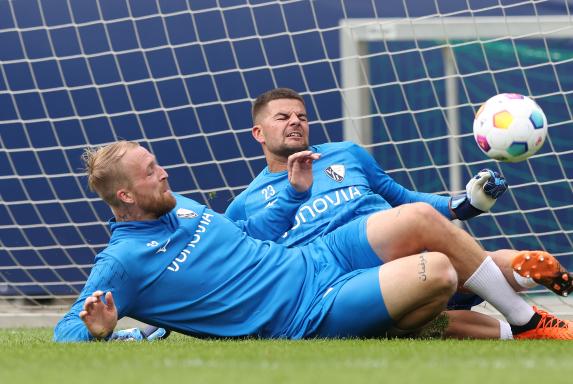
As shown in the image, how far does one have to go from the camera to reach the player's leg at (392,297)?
4289mm

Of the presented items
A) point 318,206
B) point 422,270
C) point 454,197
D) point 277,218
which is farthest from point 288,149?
point 422,270

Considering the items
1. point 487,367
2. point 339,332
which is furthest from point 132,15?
point 487,367

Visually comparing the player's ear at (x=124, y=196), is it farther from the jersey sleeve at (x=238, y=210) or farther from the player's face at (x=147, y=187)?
the jersey sleeve at (x=238, y=210)

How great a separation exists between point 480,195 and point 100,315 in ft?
6.05

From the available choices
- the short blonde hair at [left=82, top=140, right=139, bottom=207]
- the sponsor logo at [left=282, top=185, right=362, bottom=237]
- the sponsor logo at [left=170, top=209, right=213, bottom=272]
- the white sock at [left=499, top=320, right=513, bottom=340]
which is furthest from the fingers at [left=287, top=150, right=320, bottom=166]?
the white sock at [left=499, top=320, right=513, bottom=340]

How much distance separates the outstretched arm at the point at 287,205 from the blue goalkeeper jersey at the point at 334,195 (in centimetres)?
8

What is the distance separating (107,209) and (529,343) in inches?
166

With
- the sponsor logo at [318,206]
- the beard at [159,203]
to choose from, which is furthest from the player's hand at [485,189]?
the beard at [159,203]

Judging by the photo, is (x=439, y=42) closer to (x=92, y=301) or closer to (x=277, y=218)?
(x=277, y=218)

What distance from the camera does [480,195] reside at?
509cm

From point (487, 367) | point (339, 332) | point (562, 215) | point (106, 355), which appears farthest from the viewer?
point (562, 215)

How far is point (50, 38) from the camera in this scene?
7738 mm

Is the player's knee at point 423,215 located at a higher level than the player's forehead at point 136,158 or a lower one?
lower

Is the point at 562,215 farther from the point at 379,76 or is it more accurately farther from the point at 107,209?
the point at 107,209
